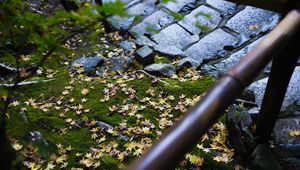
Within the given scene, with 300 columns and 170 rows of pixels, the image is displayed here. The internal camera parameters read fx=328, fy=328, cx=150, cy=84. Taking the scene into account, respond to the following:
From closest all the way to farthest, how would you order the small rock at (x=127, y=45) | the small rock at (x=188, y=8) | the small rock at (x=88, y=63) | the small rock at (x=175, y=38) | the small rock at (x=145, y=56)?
the small rock at (x=145, y=56), the small rock at (x=88, y=63), the small rock at (x=175, y=38), the small rock at (x=127, y=45), the small rock at (x=188, y=8)

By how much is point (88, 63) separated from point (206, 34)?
8.97 feet

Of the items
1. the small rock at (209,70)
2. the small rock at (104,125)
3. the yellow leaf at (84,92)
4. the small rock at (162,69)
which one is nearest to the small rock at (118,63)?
the small rock at (162,69)

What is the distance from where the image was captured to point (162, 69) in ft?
Answer: 20.7

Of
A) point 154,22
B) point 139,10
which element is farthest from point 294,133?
point 139,10

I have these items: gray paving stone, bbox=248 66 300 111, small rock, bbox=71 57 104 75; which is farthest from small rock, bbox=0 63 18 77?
gray paving stone, bbox=248 66 300 111

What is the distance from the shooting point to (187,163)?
4062mm

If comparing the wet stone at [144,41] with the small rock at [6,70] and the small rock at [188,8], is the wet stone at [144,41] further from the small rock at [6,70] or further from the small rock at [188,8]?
the small rock at [6,70]

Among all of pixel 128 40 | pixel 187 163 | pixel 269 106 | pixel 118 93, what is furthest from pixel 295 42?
pixel 128 40

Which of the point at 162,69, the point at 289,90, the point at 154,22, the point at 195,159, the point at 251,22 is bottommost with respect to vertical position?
the point at 195,159

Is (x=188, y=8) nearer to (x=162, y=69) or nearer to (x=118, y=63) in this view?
(x=118, y=63)

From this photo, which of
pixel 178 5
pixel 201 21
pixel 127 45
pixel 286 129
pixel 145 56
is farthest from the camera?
pixel 178 5

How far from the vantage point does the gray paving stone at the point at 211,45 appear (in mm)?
6867

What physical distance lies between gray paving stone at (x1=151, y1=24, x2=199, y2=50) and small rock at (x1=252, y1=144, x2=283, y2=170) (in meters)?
3.80

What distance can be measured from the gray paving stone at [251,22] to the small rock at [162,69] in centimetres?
183
